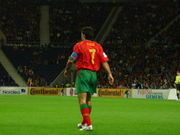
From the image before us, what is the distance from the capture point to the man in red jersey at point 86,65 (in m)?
10.8

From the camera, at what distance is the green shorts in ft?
35.3

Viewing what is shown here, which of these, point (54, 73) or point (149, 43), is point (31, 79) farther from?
point (149, 43)

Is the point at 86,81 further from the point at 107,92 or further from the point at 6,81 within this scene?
the point at 6,81

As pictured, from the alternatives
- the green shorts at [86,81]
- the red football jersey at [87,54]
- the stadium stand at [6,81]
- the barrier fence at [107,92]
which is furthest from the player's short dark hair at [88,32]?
the stadium stand at [6,81]

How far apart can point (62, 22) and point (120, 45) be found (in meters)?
8.17

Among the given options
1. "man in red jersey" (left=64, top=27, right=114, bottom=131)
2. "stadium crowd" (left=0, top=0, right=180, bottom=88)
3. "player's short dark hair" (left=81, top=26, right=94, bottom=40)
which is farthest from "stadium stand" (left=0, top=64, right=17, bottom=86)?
"player's short dark hair" (left=81, top=26, right=94, bottom=40)

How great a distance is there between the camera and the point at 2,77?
4684cm

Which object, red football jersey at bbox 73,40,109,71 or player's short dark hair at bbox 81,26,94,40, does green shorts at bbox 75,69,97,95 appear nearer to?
red football jersey at bbox 73,40,109,71

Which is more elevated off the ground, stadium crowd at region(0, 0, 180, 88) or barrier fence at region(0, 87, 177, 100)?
stadium crowd at region(0, 0, 180, 88)

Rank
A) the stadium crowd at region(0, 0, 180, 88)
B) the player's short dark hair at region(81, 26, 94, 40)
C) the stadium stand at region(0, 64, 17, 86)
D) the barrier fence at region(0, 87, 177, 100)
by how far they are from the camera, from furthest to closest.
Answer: the stadium stand at region(0, 64, 17, 86) → the stadium crowd at region(0, 0, 180, 88) → the barrier fence at region(0, 87, 177, 100) → the player's short dark hair at region(81, 26, 94, 40)

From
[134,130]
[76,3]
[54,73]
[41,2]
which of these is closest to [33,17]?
[41,2]

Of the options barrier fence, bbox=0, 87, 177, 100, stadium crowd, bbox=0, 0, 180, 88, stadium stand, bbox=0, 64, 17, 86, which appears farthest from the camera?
stadium stand, bbox=0, 64, 17, 86

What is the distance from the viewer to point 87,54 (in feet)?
35.7

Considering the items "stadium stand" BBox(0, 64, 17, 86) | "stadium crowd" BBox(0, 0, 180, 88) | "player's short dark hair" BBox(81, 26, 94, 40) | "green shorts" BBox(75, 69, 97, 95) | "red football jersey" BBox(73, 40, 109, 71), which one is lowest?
"green shorts" BBox(75, 69, 97, 95)
